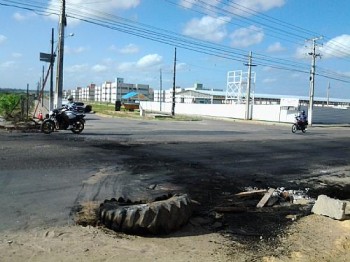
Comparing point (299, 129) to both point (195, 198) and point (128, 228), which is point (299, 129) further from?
point (128, 228)

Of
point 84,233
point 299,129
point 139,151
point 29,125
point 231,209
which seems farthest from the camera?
point 299,129

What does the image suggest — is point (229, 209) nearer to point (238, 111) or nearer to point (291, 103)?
point (291, 103)

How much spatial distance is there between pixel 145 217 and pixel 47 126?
1512cm

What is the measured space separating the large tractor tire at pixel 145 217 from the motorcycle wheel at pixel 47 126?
14.3 metres

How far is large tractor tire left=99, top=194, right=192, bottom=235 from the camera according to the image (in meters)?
5.77

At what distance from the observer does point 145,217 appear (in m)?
5.79

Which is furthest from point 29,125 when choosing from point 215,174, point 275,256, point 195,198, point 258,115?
point 258,115

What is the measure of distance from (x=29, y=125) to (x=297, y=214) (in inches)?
678

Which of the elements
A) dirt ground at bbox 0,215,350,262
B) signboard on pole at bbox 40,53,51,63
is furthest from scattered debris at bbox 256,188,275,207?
signboard on pole at bbox 40,53,51,63

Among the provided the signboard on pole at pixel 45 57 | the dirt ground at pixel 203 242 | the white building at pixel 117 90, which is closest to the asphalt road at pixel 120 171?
the dirt ground at pixel 203 242

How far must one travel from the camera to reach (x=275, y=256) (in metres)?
5.21

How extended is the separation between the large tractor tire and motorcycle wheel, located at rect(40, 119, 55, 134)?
47.0 ft

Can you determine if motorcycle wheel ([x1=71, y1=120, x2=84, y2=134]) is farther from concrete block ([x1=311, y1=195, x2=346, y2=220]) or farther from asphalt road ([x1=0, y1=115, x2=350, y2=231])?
concrete block ([x1=311, y1=195, x2=346, y2=220])

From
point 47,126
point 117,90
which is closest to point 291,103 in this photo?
point 47,126
